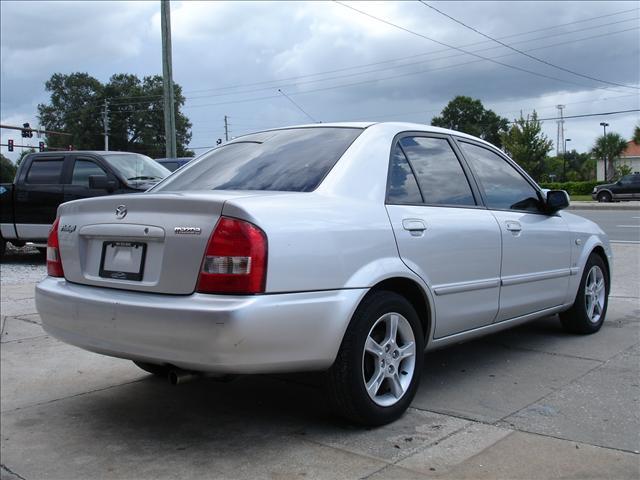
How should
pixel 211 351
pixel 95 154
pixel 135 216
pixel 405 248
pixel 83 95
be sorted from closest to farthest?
pixel 211 351 < pixel 135 216 < pixel 405 248 < pixel 95 154 < pixel 83 95

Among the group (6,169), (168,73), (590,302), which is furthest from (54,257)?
(6,169)

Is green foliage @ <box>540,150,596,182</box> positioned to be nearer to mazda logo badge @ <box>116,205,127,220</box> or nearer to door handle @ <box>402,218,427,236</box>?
door handle @ <box>402,218,427,236</box>

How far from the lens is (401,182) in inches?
157

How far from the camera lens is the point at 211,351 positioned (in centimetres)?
296

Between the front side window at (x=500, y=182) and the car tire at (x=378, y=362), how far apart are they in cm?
138

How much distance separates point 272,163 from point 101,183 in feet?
19.4

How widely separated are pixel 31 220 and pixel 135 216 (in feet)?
27.0

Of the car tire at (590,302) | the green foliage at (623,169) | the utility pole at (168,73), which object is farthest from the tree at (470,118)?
the car tire at (590,302)

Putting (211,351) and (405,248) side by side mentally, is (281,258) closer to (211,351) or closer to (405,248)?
(211,351)

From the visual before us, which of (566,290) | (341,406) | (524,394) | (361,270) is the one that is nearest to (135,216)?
(361,270)

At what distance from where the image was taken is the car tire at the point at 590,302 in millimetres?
5656

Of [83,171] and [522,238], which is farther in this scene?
[83,171]

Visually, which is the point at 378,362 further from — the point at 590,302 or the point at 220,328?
the point at 590,302

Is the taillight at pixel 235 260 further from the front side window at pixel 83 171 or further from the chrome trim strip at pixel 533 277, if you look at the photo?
the front side window at pixel 83 171
